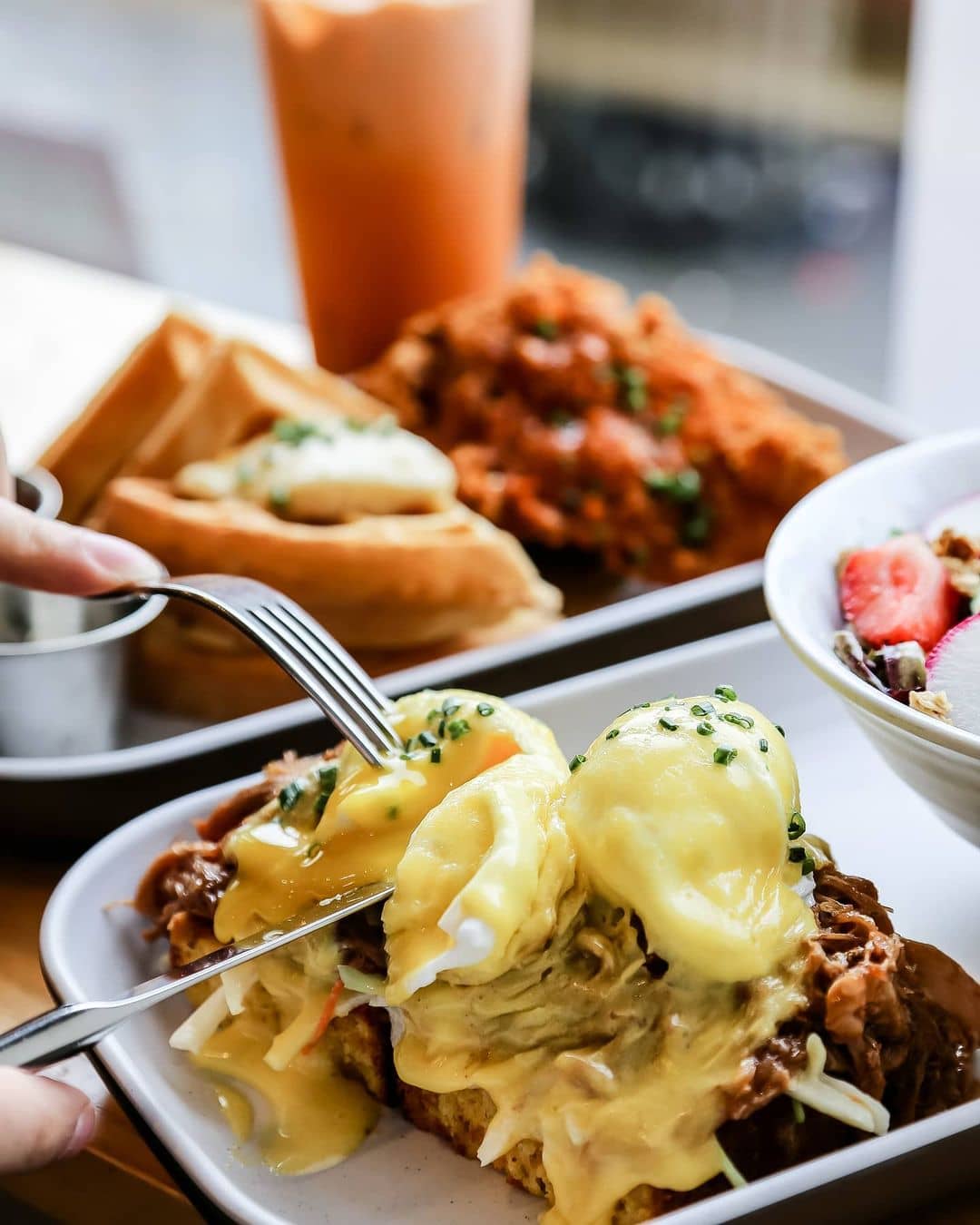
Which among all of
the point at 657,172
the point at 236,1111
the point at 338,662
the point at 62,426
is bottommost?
the point at 657,172

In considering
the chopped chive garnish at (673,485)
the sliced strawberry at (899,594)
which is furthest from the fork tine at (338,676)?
the chopped chive garnish at (673,485)

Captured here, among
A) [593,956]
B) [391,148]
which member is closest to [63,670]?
[593,956]

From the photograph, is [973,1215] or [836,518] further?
[836,518]

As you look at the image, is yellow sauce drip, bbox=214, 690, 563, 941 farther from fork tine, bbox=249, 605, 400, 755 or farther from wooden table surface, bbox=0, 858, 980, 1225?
wooden table surface, bbox=0, 858, 980, 1225

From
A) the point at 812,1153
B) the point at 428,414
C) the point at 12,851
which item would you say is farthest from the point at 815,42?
the point at 812,1153

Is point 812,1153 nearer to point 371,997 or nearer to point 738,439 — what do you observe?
point 371,997

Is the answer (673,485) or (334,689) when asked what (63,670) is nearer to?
(334,689)
